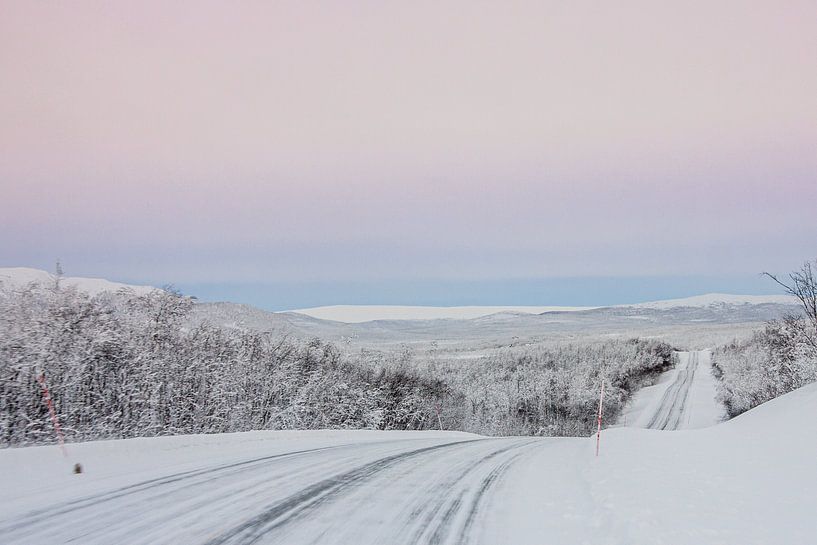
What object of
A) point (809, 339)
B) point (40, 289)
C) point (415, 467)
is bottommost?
point (415, 467)

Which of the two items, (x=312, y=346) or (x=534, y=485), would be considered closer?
(x=534, y=485)

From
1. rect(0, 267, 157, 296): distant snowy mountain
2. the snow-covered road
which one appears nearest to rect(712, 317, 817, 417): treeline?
the snow-covered road

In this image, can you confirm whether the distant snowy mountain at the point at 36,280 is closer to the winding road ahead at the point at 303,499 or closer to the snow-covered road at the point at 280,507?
the winding road ahead at the point at 303,499

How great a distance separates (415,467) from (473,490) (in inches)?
74.0

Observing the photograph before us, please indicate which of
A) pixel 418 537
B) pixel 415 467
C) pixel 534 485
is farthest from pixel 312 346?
pixel 418 537

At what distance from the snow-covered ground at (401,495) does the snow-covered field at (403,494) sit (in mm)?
26

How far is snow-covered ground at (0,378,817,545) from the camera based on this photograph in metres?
5.31

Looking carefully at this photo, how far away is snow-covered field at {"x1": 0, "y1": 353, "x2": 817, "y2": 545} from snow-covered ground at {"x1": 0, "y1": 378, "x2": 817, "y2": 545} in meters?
0.03

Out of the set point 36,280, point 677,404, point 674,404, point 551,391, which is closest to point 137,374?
point 36,280

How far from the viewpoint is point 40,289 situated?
14.1 metres

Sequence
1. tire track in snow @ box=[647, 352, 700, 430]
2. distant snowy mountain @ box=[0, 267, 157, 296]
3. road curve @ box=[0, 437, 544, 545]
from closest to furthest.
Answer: road curve @ box=[0, 437, 544, 545] < distant snowy mountain @ box=[0, 267, 157, 296] < tire track in snow @ box=[647, 352, 700, 430]

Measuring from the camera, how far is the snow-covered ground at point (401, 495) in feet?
17.4

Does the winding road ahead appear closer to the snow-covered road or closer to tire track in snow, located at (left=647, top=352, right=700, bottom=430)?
the snow-covered road

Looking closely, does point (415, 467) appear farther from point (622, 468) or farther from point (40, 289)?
point (40, 289)
